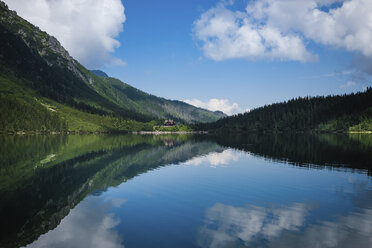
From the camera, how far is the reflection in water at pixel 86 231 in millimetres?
18531

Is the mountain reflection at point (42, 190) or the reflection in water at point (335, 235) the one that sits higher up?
the reflection in water at point (335, 235)

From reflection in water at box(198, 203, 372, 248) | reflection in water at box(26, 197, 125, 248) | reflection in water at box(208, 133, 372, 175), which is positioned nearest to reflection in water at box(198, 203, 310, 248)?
reflection in water at box(198, 203, 372, 248)

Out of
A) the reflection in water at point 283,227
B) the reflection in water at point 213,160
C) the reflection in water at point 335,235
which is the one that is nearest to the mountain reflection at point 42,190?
the reflection in water at point 283,227

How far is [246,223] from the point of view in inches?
870

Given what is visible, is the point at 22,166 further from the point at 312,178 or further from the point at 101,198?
the point at 312,178

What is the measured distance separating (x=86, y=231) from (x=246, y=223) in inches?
544

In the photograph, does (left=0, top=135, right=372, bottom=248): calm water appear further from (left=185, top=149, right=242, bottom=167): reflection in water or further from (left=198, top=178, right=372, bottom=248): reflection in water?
(left=185, top=149, right=242, bottom=167): reflection in water

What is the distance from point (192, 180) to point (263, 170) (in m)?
16.8

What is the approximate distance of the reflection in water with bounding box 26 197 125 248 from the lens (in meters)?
18.5

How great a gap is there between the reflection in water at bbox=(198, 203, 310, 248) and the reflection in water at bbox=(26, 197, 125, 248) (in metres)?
7.27

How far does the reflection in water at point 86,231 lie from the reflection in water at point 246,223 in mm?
7265

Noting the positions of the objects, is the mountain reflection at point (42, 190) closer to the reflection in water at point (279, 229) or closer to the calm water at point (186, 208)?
the calm water at point (186, 208)

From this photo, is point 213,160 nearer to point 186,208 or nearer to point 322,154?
point 322,154

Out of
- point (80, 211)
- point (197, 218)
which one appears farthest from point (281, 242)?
point (80, 211)
